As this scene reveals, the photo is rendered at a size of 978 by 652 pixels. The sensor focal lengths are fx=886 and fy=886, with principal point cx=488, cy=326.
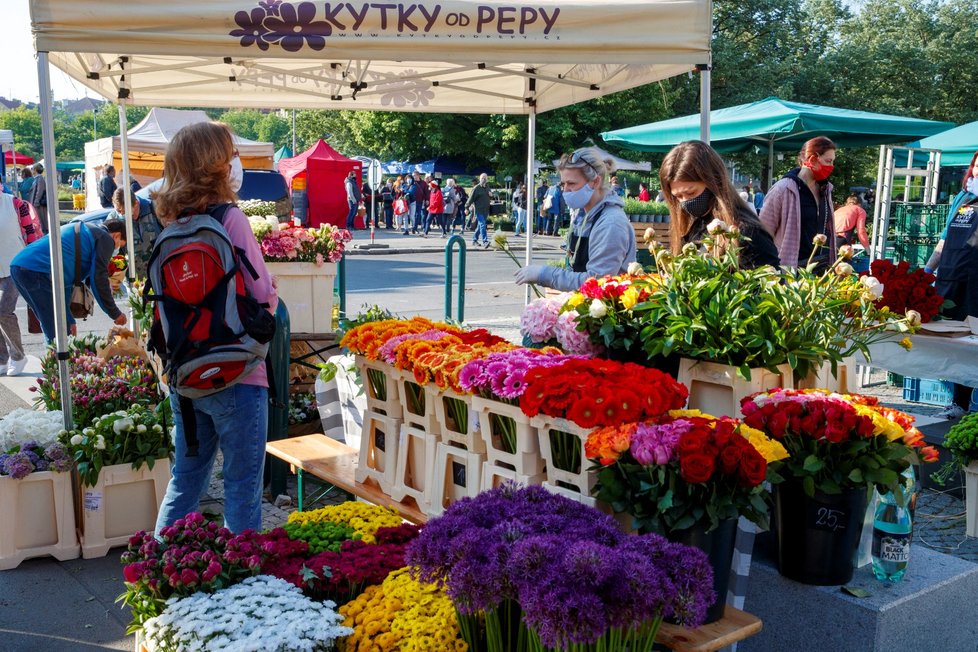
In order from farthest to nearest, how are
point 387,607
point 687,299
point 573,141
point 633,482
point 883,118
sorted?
point 573,141 → point 883,118 → point 687,299 → point 633,482 → point 387,607

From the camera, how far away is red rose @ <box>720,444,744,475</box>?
2305 mm

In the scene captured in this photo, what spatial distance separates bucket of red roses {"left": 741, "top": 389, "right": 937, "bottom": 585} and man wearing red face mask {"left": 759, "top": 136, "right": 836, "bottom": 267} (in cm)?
Answer: 293

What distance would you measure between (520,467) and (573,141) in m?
29.6

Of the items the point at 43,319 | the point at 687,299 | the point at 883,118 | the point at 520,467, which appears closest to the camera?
the point at 520,467

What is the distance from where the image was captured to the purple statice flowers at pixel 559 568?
5.85 feet

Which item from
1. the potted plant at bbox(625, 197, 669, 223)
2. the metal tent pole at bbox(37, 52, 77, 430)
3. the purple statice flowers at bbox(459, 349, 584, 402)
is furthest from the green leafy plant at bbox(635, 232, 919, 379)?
the potted plant at bbox(625, 197, 669, 223)

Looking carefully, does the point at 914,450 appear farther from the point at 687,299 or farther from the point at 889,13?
the point at 889,13

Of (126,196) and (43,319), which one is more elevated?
(126,196)

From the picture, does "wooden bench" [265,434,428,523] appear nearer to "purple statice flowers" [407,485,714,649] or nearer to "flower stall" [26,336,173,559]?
"flower stall" [26,336,173,559]

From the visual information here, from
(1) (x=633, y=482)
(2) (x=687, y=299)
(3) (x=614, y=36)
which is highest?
(3) (x=614, y=36)

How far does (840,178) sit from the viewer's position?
33.9 meters

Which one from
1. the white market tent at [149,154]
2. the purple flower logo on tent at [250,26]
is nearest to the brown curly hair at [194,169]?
the purple flower logo on tent at [250,26]

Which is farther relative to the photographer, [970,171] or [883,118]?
[883,118]

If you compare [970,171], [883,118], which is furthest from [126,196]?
[883,118]
